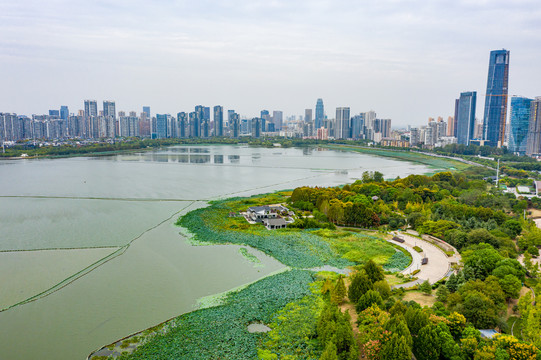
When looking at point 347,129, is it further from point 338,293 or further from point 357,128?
point 338,293

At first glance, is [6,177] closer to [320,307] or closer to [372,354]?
[320,307]

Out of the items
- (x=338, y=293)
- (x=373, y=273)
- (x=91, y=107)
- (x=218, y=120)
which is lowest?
(x=338, y=293)

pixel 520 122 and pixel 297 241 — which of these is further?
pixel 520 122

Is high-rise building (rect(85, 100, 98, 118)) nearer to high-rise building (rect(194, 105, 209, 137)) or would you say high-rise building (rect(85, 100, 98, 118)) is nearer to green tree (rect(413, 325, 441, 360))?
high-rise building (rect(194, 105, 209, 137))

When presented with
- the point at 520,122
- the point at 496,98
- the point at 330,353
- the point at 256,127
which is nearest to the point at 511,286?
the point at 330,353

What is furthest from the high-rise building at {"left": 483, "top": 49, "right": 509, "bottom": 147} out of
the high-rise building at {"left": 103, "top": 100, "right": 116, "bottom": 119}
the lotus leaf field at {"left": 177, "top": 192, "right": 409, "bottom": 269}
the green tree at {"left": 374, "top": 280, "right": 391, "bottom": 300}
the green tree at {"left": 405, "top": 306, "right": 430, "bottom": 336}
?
the high-rise building at {"left": 103, "top": 100, "right": 116, "bottom": 119}
